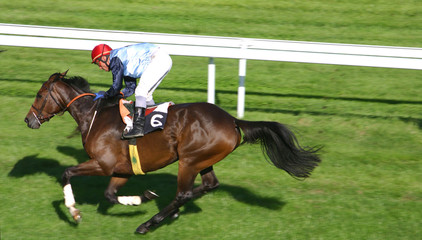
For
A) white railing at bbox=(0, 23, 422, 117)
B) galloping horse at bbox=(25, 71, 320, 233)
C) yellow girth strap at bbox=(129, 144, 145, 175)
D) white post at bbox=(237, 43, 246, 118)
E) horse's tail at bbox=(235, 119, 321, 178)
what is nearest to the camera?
galloping horse at bbox=(25, 71, 320, 233)

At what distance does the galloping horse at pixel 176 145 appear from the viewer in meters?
5.44

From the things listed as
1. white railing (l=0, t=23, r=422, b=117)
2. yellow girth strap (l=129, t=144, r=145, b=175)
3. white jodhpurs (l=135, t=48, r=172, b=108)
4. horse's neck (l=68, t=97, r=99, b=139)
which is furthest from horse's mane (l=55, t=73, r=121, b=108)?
white railing (l=0, t=23, r=422, b=117)

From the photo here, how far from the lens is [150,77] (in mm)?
5676

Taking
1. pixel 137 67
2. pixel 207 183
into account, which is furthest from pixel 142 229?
pixel 137 67

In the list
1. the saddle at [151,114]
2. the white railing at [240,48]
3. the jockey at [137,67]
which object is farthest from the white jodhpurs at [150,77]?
the white railing at [240,48]

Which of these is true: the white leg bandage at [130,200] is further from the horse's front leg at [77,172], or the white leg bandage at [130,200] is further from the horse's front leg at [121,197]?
the horse's front leg at [77,172]

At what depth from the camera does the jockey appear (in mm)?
5496

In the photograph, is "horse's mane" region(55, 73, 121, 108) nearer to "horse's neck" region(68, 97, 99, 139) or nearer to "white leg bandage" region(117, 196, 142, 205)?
"horse's neck" region(68, 97, 99, 139)

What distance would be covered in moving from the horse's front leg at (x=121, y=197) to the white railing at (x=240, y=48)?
2.47 metres

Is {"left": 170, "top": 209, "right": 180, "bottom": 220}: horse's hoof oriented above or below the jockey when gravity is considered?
Answer: below

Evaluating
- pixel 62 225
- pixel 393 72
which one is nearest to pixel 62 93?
pixel 62 225

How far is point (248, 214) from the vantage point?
226 inches

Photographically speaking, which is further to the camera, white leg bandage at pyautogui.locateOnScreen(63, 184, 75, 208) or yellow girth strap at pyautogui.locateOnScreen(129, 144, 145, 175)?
yellow girth strap at pyautogui.locateOnScreen(129, 144, 145, 175)

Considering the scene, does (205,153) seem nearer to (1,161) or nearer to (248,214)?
(248,214)
